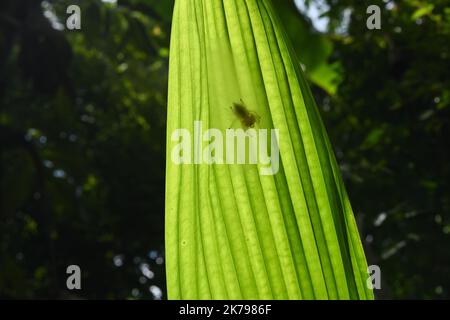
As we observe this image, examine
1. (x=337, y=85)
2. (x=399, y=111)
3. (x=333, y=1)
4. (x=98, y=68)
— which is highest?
(x=98, y=68)

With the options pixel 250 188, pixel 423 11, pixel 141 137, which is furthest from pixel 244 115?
pixel 141 137

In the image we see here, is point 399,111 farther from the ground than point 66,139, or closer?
closer

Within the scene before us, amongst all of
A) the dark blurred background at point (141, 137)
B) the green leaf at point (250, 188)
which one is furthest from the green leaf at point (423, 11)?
the green leaf at point (250, 188)

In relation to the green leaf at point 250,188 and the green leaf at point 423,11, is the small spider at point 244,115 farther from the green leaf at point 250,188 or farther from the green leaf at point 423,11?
the green leaf at point 423,11

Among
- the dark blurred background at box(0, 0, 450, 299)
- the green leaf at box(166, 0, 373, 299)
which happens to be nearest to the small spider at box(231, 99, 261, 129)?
the green leaf at box(166, 0, 373, 299)
